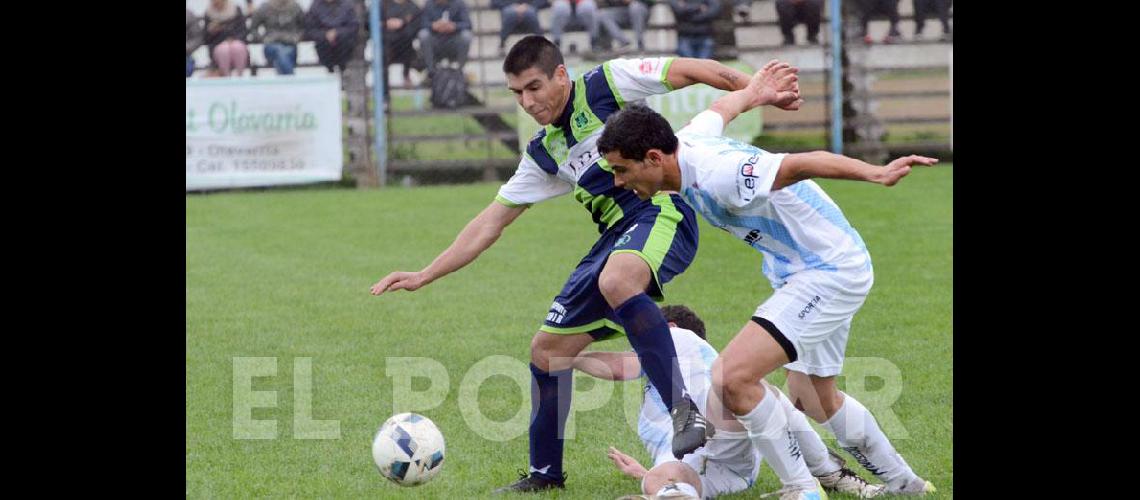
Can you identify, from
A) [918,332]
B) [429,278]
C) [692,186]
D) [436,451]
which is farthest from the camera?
[918,332]

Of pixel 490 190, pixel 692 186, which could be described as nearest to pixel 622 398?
pixel 692 186

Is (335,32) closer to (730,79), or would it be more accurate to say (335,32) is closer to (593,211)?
(593,211)

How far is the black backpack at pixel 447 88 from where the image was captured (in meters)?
20.7

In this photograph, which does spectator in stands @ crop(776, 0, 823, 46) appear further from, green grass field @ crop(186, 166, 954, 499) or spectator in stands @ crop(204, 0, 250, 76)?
spectator in stands @ crop(204, 0, 250, 76)

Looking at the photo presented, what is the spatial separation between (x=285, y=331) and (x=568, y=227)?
5758mm

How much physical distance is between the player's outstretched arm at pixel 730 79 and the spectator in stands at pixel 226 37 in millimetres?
14725

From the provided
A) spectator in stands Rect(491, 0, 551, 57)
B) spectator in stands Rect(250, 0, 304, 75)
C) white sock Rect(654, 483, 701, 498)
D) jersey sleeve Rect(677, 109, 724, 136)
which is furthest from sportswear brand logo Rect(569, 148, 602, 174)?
spectator in stands Rect(491, 0, 551, 57)

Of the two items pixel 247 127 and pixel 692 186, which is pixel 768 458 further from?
pixel 247 127

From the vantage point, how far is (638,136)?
548 centimetres

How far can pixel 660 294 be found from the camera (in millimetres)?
6082

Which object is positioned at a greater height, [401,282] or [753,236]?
[753,236]

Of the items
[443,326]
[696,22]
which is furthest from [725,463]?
[696,22]

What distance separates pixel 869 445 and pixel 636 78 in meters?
1.99

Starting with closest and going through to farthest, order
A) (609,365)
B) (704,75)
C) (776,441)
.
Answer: (776,441), (704,75), (609,365)
